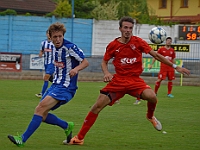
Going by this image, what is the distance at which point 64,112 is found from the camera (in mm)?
13344

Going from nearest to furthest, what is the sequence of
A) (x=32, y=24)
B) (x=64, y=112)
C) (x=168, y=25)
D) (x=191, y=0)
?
(x=64, y=112) < (x=32, y=24) < (x=168, y=25) < (x=191, y=0)

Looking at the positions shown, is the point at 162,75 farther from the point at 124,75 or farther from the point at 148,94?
the point at 148,94

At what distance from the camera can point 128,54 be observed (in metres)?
9.00

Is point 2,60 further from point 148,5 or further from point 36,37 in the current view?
point 148,5

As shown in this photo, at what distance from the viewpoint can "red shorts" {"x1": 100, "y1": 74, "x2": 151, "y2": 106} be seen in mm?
8836

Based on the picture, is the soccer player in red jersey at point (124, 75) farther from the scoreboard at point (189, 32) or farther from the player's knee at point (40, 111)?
the scoreboard at point (189, 32)

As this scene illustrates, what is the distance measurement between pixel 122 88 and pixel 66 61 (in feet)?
3.34

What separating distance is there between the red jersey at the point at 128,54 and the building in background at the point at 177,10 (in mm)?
39621

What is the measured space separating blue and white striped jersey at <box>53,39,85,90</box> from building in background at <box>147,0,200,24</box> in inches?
1584

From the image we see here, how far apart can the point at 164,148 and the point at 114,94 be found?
3.90 feet

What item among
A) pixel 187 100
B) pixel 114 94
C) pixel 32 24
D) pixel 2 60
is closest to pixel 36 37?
pixel 32 24

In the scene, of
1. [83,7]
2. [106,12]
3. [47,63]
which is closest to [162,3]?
[106,12]

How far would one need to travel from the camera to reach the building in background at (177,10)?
49719 mm

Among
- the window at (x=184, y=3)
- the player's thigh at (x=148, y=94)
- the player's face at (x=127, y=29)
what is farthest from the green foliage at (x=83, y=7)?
the player's thigh at (x=148, y=94)
